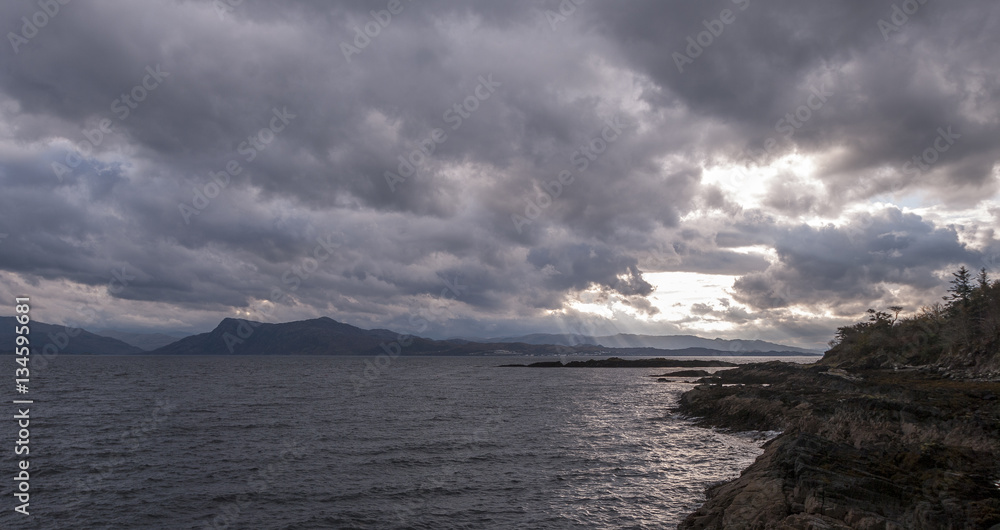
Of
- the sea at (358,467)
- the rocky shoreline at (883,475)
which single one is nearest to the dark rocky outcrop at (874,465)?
the rocky shoreline at (883,475)

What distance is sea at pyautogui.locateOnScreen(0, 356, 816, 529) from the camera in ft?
82.8

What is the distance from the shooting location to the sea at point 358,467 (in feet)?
82.8

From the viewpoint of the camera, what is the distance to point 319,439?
4400 centimetres

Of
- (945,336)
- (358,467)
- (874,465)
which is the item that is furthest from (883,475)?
(945,336)

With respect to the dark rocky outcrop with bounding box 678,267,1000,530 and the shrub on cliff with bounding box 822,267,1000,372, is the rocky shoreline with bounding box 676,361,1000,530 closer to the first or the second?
the dark rocky outcrop with bounding box 678,267,1000,530

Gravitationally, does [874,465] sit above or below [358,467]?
above

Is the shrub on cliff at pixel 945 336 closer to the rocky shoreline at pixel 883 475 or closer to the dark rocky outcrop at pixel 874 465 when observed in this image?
the dark rocky outcrop at pixel 874 465

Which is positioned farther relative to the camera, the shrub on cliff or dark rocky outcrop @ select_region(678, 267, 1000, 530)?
the shrub on cliff

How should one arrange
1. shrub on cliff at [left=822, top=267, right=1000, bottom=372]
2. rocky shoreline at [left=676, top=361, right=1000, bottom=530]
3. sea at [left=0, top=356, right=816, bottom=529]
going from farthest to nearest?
shrub on cliff at [left=822, top=267, right=1000, bottom=372] < sea at [left=0, top=356, right=816, bottom=529] < rocky shoreline at [left=676, top=361, right=1000, bottom=530]

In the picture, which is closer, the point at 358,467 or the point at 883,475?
the point at 883,475

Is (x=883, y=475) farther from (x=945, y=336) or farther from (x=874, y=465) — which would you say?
(x=945, y=336)

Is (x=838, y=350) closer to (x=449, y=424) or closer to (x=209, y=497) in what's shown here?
(x=449, y=424)

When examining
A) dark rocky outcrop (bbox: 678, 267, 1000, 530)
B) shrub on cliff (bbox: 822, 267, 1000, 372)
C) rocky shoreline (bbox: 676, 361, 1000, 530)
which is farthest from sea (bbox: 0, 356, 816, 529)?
shrub on cliff (bbox: 822, 267, 1000, 372)

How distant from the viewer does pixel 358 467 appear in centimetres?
3453
